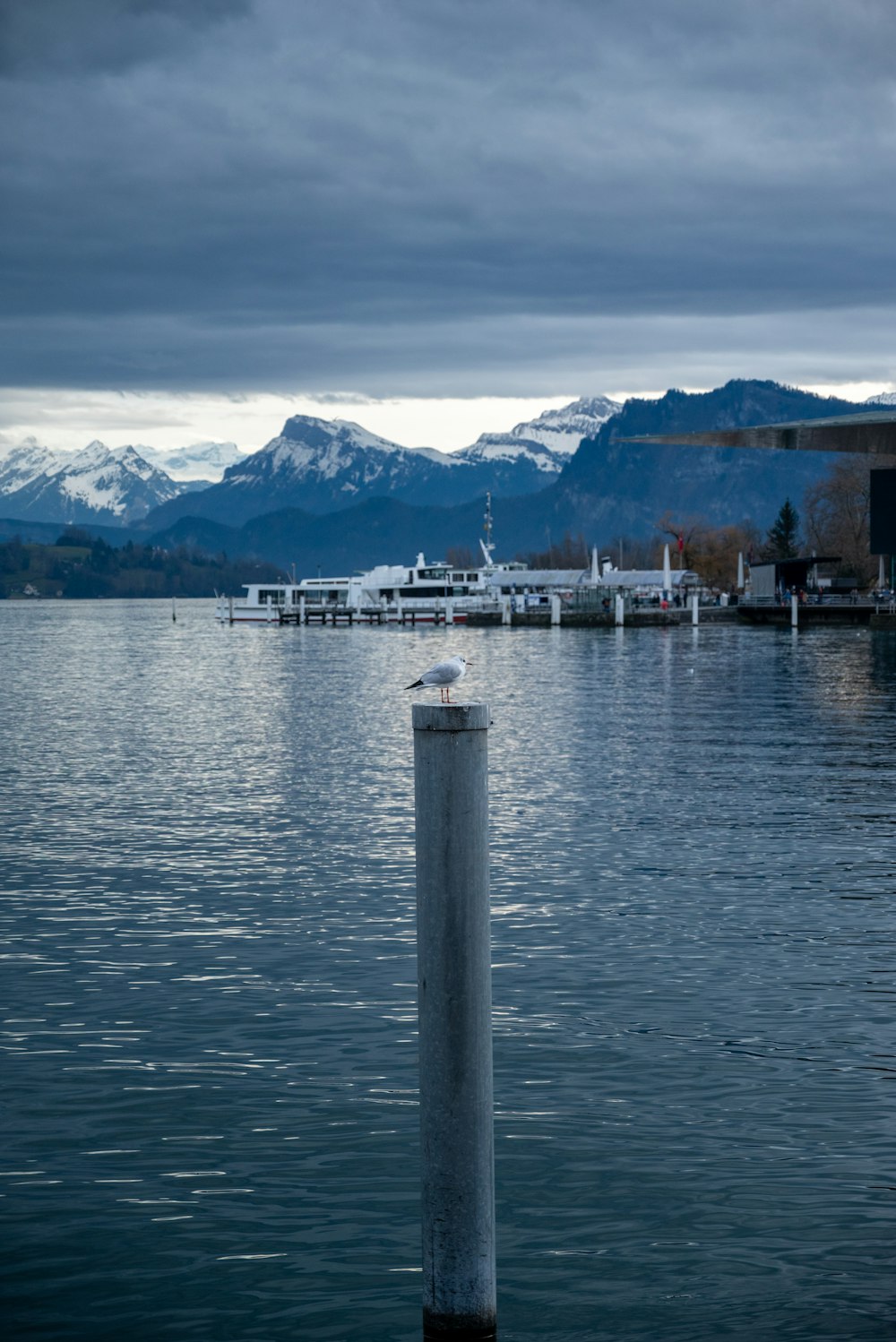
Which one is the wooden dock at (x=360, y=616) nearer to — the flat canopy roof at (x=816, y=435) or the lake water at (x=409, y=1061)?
the flat canopy roof at (x=816, y=435)

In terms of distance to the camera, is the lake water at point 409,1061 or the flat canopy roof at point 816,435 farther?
the flat canopy roof at point 816,435

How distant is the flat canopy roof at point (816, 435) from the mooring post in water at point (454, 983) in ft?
234

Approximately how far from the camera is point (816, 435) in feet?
272

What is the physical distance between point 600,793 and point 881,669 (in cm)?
4807

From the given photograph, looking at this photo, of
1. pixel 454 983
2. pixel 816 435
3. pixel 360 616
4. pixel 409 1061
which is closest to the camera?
pixel 454 983

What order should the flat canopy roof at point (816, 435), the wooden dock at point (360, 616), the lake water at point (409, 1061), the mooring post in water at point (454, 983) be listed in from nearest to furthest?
the mooring post in water at point (454, 983) → the lake water at point (409, 1061) → the flat canopy roof at point (816, 435) → the wooden dock at point (360, 616)

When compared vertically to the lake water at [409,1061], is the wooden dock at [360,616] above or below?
above

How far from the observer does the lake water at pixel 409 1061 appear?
9.75 metres

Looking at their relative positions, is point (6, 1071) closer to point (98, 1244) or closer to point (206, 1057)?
point (206, 1057)

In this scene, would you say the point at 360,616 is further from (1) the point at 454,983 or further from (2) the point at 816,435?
(1) the point at 454,983

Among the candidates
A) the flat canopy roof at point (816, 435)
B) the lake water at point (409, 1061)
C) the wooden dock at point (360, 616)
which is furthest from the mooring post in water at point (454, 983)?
the wooden dock at point (360, 616)

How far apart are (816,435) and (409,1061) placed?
2886 inches

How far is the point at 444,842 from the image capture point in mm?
7859

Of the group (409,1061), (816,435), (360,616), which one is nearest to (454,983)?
(409,1061)
